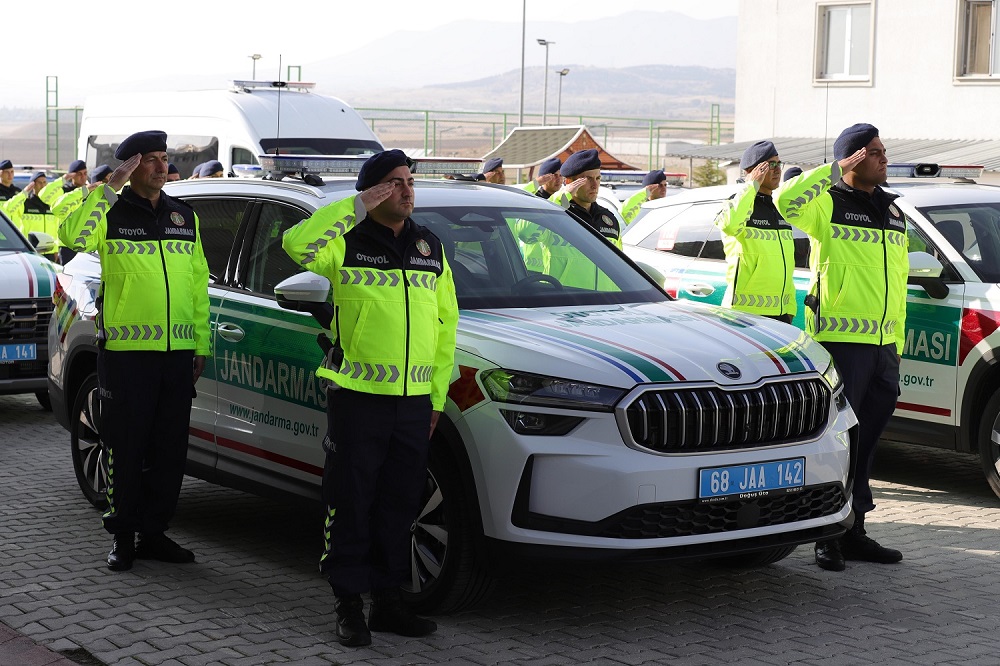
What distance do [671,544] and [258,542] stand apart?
250 centimetres

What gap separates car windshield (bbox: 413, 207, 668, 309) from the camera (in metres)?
5.96

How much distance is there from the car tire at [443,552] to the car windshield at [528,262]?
836 mm

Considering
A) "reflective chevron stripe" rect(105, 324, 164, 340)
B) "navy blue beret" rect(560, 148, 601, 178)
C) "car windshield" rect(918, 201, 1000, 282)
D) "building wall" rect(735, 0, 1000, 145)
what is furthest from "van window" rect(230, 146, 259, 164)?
"building wall" rect(735, 0, 1000, 145)

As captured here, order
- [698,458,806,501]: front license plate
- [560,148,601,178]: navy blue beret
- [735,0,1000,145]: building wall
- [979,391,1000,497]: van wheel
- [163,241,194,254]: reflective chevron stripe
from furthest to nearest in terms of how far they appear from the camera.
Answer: [735,0,1000,145]: building wall < [560,148,601,178]: navy blue beret < [979,391,1000,497]: van wheel < [163,241,194,254]: reflective chevron stripe < [698,458,806,501]: front license plate

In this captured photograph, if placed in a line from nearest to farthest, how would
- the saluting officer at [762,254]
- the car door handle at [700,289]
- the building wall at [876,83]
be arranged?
the saluting officer at [762,254] → the car door handle at [700,289] → the building wall at [876,83]

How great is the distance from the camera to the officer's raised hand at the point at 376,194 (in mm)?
5047

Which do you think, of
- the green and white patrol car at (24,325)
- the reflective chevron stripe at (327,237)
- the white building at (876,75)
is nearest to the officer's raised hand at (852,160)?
the reflective chevron stripe at (327,237)

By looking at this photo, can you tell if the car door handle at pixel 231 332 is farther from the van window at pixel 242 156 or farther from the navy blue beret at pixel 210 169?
the van window at pixel 242 156

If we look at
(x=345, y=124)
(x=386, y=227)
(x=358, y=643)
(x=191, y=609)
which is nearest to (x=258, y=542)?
(x=191, y=609)

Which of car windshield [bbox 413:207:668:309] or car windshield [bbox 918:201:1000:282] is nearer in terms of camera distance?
car windshield [bbox 413:207:668:309]

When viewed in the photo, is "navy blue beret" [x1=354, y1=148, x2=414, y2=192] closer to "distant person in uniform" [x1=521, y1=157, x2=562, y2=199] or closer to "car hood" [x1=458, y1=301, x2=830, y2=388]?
"car hood" [x1=458, y1=301, x2=830, y2=388]

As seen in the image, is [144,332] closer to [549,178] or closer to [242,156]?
[549,178]

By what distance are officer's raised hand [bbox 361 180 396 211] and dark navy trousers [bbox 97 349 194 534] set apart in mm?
1588

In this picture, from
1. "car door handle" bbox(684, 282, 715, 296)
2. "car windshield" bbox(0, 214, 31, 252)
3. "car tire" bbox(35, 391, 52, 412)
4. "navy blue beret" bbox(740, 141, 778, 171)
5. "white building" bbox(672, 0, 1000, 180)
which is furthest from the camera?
"white building" bbox(672, 0, 1000, 180)
